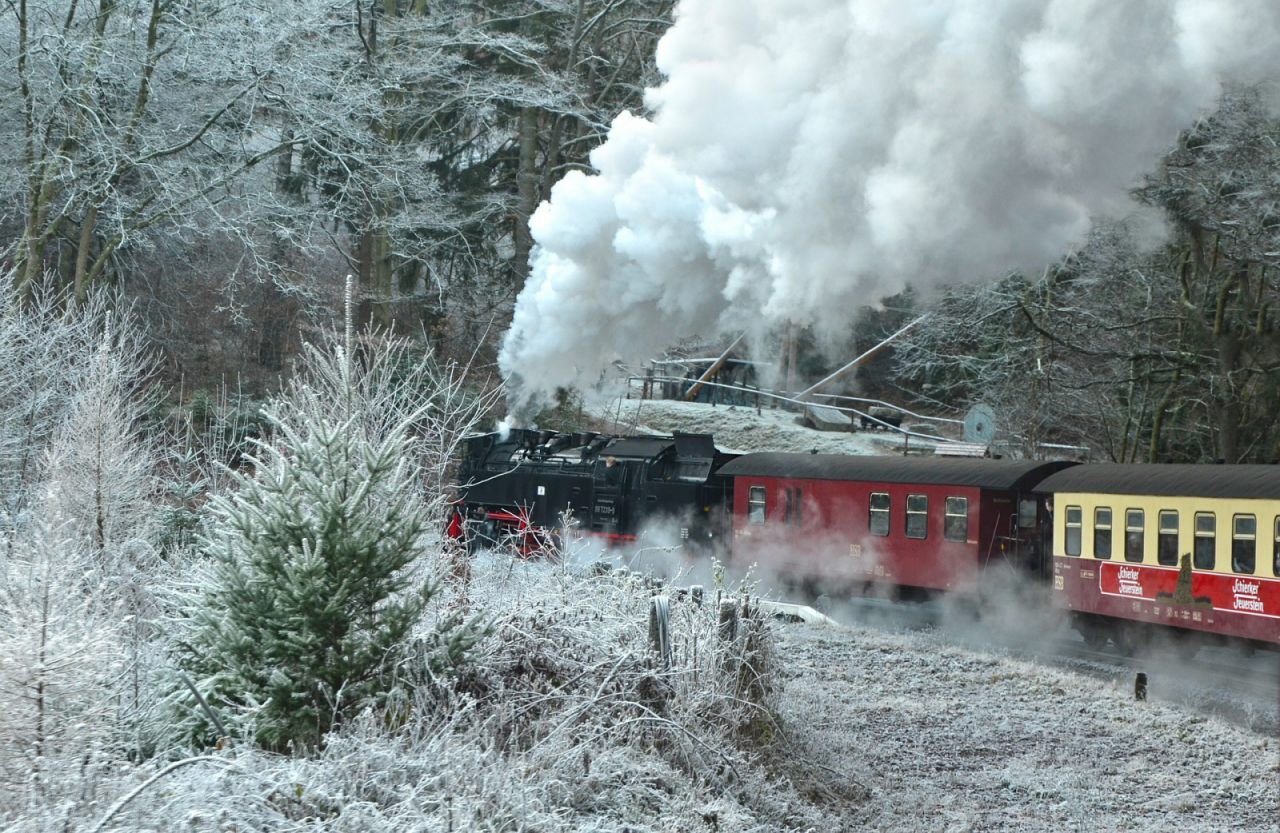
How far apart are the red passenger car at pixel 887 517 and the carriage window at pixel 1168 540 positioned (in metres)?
2.21

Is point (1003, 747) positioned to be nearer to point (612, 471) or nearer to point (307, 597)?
point (307, 597)

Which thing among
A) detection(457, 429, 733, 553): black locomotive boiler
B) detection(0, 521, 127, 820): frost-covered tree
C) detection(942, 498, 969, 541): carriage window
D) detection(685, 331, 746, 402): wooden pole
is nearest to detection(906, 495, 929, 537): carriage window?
detection(942, 498, 969, 541): carriage window

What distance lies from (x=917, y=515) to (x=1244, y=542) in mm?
4660

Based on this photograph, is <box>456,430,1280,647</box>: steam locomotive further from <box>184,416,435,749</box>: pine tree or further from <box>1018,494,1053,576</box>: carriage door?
<box>184,416,435,749</box>: pine tree

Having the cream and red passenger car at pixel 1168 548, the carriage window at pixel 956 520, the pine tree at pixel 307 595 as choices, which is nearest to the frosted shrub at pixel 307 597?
the pine tree at pixel 307 595

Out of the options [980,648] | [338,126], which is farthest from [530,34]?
[980,648]

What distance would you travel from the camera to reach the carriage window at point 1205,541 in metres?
13.3

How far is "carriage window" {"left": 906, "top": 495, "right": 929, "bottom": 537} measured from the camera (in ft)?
54.7

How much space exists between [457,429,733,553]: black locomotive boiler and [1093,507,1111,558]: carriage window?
633cm

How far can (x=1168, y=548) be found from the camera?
1388 centimetres

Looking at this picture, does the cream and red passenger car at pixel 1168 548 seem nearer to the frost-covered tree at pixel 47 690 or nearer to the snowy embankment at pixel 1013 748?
the snowy embankment at pixel 1013 748

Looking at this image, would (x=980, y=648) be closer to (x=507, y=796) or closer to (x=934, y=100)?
(x=934, y=100)

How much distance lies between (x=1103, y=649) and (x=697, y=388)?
19.9 metres

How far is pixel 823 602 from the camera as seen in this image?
18.6 m
